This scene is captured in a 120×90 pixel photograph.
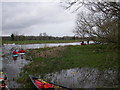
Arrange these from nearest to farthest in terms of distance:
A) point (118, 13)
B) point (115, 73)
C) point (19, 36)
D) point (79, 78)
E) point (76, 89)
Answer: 1. point (76, 89)
2. point (118, 13)
3. point (79, 78)
4. point (115, 73)
5. point (19, 36)

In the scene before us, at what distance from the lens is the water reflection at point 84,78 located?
7.30m

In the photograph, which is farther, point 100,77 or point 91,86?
point 100,77

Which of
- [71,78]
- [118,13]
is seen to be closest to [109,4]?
[118,13]

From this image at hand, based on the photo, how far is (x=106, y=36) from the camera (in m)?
8.66

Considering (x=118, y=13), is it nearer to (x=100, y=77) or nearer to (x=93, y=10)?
(x=93, y=10)

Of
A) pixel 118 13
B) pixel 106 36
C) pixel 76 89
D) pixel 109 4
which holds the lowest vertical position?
pixel 76 89

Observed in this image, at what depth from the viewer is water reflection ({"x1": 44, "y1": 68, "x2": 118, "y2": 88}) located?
7305 millimetres

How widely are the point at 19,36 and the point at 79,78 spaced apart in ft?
230

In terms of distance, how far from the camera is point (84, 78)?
8289 millimetres

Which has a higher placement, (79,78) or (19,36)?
(19,36)

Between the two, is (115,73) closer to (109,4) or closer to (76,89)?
(76,89)

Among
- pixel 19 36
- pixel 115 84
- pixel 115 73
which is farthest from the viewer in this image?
pixel 19 36

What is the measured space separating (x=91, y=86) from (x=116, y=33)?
136 inches

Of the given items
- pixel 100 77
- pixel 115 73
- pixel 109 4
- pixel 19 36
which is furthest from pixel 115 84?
pixel 19 36
